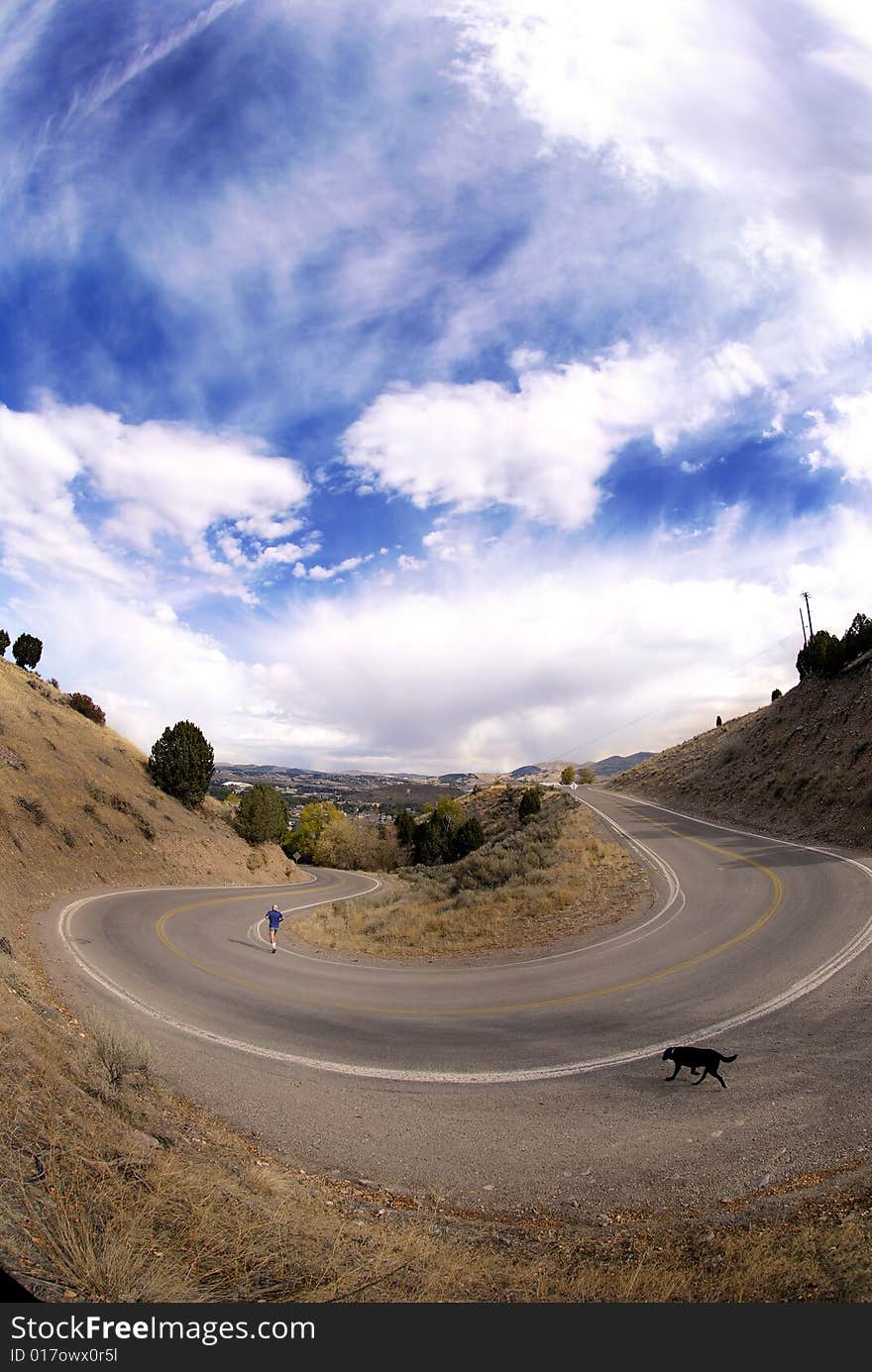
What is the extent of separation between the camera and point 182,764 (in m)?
43.3

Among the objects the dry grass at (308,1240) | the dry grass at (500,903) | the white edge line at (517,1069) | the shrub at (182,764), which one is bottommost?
the dry grass at (500,903)

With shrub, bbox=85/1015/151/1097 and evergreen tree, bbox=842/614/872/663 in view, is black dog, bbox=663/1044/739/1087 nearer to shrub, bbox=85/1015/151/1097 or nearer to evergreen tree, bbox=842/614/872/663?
shrub, bbox=85/1015/151/1097

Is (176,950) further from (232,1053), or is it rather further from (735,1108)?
(735,1108)

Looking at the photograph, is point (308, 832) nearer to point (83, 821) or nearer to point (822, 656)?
point (83, 821)

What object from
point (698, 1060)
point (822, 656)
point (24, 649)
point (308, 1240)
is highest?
point (24, 649)

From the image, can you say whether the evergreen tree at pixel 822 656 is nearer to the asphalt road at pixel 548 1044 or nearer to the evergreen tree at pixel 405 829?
the asphalt road at pixel 548 1044

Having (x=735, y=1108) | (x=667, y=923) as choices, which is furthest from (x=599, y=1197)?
(x=667, y=923)

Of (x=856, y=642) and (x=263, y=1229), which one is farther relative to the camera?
(x=856, y=642)

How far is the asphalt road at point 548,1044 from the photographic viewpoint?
640 centimetres

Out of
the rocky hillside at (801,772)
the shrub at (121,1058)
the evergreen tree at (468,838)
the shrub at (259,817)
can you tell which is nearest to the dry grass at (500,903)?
the shrub at (121,1058)

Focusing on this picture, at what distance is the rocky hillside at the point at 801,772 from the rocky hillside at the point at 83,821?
3283cm

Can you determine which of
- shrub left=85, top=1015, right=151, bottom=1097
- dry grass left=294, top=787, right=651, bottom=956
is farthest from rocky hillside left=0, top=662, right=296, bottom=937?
dry grass left=294, top=787, right=651, bottom=956

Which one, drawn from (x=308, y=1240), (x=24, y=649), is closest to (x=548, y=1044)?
(x=308, y=1240)

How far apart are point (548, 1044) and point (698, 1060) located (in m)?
2.63
